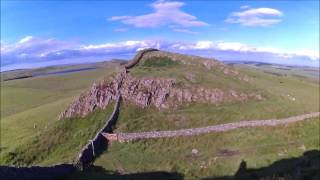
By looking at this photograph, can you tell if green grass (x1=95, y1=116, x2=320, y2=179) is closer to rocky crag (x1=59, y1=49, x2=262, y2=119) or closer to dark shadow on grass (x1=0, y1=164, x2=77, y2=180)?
dark shadow on grass (x1=0, y1=164, x2=77, y2=180)

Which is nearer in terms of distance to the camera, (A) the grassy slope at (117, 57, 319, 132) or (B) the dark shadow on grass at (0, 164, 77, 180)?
(B) the dark shadow on grass at (0, 164, 77, 180)

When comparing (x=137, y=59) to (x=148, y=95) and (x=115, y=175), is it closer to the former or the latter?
(x=148, y=95)

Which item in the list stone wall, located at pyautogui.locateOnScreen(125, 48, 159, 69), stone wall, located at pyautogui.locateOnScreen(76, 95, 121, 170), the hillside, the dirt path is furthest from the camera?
stone wall, located at pyautogui.locateOnScreen(125, 48, 159, 69)

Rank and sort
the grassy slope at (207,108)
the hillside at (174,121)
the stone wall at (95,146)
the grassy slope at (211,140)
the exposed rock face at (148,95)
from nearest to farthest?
the grassy slope at (211,140)
the stone wall at (95,146)
the hillside at (174,121)
the grassy slope at (207,108)
the exposed rock face at (148,95)

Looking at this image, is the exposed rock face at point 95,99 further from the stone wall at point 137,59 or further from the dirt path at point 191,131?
the dirt path at point 191,131

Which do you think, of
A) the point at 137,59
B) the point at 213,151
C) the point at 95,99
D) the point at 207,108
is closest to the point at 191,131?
the point at 213,151

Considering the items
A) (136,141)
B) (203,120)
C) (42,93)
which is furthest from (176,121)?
(42,93)

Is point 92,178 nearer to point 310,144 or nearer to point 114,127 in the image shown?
point 114,127

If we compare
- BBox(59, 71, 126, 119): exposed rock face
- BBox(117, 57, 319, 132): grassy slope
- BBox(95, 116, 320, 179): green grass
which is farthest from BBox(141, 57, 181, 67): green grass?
BBox(95, 116, 320, 179): green grass

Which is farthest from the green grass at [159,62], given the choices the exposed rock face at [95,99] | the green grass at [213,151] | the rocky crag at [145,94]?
the green grass at [213,151]

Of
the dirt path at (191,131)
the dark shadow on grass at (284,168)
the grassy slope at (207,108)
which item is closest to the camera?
the dark shadow on grass at (284,168)
